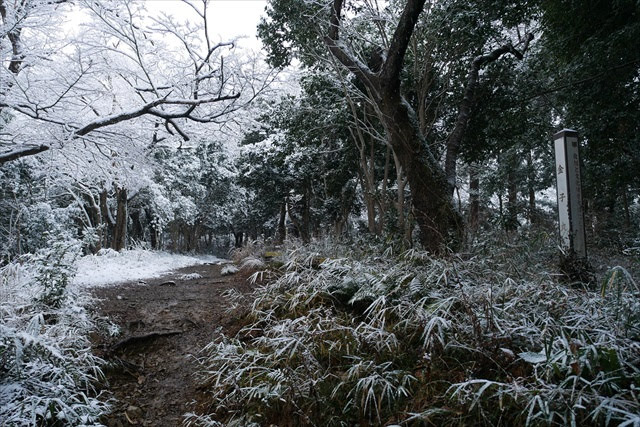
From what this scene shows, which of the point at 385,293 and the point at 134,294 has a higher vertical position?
the point at 385,293

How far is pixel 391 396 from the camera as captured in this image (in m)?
1.97

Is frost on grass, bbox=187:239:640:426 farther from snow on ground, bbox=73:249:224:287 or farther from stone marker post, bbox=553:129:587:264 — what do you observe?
snow on ground, bbox=73:249:224:287

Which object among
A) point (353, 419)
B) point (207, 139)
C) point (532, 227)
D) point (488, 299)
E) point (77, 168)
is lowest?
point (353, 419)

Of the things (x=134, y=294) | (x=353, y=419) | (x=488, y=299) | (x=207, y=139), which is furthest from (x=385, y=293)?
(x=207, y=139)

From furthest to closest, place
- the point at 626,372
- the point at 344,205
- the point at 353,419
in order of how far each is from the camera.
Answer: the point at 344,205, the point at 353,419, the point at 626,372

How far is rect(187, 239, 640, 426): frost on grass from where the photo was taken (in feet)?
5.31

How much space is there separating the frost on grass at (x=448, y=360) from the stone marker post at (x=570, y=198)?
85cm

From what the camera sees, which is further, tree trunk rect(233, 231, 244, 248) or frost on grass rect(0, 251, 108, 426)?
tree trunk rect(233, 231, 244, 248)

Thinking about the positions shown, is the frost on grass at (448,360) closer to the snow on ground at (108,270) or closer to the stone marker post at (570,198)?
the stone marker post at (570,198)

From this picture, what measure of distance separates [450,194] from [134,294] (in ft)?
16.9

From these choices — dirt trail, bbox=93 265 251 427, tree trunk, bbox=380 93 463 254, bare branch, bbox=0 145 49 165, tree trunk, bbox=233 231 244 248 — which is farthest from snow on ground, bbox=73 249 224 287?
tree trunk, bbox=233 231 244 248

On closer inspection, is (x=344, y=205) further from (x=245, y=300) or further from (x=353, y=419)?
(x=353, y=419)

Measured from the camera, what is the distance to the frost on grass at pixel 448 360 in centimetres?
162

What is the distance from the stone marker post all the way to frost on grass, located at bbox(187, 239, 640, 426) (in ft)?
2.79
